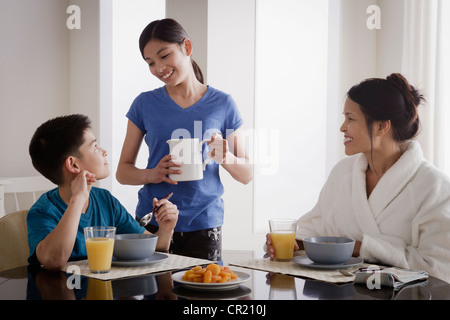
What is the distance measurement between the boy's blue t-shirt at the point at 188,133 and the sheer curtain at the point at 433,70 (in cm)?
149

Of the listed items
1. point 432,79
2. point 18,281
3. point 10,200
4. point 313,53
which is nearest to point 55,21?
point 10,200

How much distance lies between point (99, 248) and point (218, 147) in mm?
668

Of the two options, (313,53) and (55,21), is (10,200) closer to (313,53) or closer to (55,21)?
(55,21)

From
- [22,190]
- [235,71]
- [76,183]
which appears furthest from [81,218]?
[235,71]

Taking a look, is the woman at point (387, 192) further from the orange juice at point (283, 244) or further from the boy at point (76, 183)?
the boy at point (76, 183)

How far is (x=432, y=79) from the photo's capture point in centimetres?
295

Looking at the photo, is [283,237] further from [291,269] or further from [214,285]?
[214,285]

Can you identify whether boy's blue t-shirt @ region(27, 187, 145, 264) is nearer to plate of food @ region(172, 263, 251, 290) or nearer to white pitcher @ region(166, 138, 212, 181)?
white pitcher @ region(166, 138, 212, 181)

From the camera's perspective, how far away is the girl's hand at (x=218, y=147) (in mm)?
1755

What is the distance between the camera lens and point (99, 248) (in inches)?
47.6

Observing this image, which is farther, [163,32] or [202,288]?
[163,32]

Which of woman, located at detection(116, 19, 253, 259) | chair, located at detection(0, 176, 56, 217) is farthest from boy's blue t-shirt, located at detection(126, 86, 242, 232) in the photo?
chair, located at detection(0, 176, 56, 217)

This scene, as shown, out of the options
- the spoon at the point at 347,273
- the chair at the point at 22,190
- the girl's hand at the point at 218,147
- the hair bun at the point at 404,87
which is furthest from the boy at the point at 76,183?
the chair at the point at 22,190

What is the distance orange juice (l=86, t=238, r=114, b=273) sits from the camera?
121 centimetres
